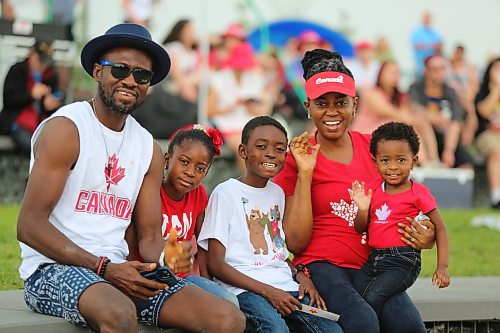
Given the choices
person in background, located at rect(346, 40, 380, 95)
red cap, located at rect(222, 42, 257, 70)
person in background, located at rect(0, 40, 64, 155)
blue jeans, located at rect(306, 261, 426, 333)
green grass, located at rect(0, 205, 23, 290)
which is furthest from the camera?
person in background, located at rect(346, 40, 380, 95)

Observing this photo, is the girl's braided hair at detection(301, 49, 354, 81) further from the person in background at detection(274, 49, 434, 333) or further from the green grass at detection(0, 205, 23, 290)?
the green grass at detection(0, 205, 23, 290)

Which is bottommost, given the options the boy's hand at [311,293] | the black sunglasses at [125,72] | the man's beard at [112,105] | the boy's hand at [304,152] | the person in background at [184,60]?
the boy's hand at [311,293]

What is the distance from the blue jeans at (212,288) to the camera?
14.5ft

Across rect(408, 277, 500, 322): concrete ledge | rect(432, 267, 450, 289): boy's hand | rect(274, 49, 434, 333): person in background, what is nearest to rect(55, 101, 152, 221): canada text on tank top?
rect(274, 49, 434, 333): person in background

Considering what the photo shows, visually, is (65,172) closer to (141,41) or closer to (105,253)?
(105,253)

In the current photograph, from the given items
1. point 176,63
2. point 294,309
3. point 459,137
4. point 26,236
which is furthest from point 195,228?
point 459,137

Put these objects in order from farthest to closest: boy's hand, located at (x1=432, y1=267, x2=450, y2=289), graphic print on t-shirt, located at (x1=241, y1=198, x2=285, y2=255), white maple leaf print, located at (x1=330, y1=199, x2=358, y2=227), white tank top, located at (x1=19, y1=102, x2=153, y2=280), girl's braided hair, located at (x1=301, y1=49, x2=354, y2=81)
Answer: girl's braided hair, located at (x1=301, y1=49, x2=354, y2=81) → white maple leaf print, located at (x1=330, y1=199, x2=358, y2=227) → graphic print on t-shirt, located at (x1=241, y1=198, x2=285, y2=255) → boy's hand, located at (x1=432, y1=267, x2=450, y2=289) → white tank top, located at (x1=19, y1=102, x2=153, y2=280)

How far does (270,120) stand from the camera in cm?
509

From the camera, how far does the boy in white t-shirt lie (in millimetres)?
4641

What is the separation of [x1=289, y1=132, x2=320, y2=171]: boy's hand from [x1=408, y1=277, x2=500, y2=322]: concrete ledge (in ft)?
2.96

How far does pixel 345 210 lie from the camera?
5078 millimetres

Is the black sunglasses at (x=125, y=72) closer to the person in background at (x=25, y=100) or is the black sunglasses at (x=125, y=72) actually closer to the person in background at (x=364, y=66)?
the person in background at (x=25, y=100)

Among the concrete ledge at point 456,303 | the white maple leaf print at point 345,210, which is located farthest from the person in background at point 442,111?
the white maple leaf print at point 345,210

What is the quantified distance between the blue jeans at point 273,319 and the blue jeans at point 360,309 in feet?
0.28
